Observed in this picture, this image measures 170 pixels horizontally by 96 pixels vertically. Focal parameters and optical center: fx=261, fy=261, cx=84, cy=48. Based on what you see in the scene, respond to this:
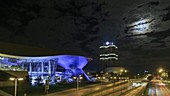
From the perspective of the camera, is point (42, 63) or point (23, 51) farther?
point (42, 63)

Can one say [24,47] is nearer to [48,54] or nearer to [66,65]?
[48,54]

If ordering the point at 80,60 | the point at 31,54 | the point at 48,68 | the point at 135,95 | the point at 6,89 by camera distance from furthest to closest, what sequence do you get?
the point at 80,60
the point at 48,68
the point at 31,54
the point at 135,95
the point at 6,89

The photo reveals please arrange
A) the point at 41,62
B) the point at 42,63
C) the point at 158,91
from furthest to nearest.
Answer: the point at 41,62 → the point at 42,63 → the point at 158,91

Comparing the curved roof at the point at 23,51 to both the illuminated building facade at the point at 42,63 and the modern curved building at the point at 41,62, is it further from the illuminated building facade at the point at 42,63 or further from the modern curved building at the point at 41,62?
the illuminated building facade at the point at 42,63

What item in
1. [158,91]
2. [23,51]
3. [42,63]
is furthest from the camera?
[42,63]

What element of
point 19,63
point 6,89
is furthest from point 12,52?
point 6,89

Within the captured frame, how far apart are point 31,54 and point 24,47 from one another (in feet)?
15.9

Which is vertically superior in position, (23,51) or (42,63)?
(23,51)

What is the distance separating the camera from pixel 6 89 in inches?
2242

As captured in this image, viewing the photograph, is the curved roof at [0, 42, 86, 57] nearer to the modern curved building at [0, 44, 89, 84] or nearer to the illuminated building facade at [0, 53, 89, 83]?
the modern curved building at [0, 44, 89, 84]

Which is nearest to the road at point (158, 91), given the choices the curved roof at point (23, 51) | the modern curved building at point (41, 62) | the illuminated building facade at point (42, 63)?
the illuminated building facade at point (42, 63)

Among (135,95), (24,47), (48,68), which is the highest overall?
(24,47)

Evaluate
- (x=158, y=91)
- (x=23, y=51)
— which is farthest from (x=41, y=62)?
(x=158, y=91)

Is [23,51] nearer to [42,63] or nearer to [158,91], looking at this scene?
[42,63]
